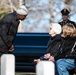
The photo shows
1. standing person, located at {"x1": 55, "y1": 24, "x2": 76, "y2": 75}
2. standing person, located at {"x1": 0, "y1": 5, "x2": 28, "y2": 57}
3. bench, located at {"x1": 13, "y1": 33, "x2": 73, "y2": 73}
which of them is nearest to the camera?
standing person, located at {"x1": 55, "y1": 24, "x2": 76, "y2": 75}

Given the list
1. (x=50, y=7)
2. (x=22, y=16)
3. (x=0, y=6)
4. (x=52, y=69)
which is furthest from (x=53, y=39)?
(x=0, y=6)

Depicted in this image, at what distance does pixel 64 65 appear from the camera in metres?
7.85

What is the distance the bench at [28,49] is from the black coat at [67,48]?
105 inches

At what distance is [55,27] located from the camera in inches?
314

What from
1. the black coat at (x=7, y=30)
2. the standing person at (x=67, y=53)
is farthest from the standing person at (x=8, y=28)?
the standing person at (x=67, y=53)

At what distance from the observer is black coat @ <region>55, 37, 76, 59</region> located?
7.84 metres

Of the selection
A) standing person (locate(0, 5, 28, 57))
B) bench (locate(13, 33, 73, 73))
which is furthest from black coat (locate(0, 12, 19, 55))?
bench (locate(13, 33, 73, 73))

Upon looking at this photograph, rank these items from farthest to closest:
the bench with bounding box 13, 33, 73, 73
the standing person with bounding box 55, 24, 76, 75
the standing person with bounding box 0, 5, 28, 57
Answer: the bench with bounding box 13, 33, 73, 73 → the standing person with bounding box 0, 5, 28, 57 → the standing person with bounding box 55, 24, 76, 75

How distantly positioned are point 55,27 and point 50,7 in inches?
740

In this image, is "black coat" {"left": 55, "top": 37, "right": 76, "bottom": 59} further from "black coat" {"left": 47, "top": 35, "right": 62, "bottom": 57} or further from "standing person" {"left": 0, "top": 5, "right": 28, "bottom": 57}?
"standing person" {"left": 0, "top": 5, "right": 28, "bottom": 57}

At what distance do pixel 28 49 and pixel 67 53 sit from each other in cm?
289

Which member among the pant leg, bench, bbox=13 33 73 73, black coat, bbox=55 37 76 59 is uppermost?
black coat, bbox=55 37 76 59

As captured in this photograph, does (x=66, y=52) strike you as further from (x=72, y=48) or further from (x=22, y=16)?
(x=22, y=16)

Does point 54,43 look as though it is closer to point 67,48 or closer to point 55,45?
point 55,45
